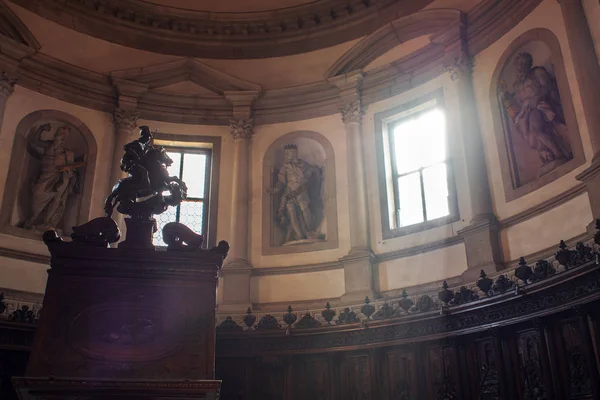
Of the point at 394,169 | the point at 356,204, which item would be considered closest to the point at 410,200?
the point at 394,169

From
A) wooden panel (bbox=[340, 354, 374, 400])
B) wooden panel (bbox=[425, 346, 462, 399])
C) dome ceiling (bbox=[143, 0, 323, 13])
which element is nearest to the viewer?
wooden panel (bbox=[425, 346, 462, 399])

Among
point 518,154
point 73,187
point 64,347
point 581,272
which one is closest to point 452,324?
point 581,272

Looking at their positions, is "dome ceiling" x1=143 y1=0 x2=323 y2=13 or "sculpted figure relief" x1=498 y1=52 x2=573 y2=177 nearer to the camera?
"sculpted figure relief" x1=498 y1=52 x2=573 y2=177

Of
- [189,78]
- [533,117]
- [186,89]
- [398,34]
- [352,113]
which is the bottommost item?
[533,117]

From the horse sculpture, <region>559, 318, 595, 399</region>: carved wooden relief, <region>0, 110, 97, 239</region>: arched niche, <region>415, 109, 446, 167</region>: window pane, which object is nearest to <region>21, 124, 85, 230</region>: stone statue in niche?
<region>0, 110, 97, 239</region>: arched niche

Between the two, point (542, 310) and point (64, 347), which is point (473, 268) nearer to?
point (542, 310)

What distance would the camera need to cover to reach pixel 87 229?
186 inches

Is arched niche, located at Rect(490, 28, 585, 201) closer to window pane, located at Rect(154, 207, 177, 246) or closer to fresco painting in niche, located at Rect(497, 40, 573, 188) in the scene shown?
fresco painting in niche, located at Rect(497, 40, 573, 188)

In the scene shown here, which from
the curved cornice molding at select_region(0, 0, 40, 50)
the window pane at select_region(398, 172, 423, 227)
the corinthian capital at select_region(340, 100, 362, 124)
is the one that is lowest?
the window pane at select_region(398, 172, 423, 227)

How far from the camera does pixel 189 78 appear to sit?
15.0 m

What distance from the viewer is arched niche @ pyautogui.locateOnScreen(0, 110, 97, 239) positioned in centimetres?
1232

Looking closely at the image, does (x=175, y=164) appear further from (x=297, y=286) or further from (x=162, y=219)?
(x=297, y=286)

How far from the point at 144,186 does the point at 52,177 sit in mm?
8540

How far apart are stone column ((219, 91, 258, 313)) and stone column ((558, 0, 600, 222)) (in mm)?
6524
